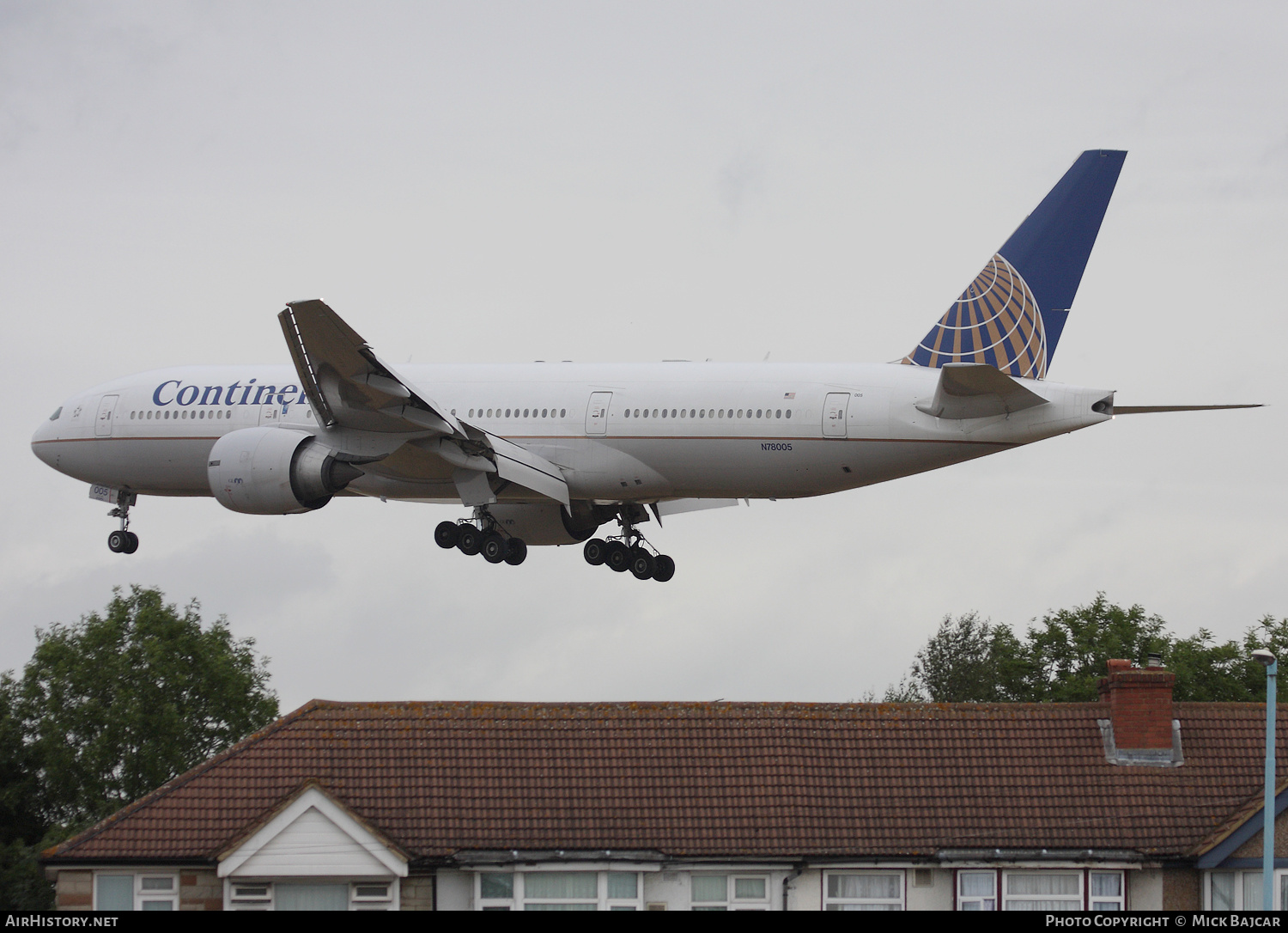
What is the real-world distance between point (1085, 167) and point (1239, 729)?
12.9 m

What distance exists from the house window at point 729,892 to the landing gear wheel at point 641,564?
1518cm

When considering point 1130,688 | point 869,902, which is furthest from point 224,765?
point 1130,688

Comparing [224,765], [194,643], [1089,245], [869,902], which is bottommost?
[869,902]

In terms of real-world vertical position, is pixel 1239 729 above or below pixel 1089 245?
below

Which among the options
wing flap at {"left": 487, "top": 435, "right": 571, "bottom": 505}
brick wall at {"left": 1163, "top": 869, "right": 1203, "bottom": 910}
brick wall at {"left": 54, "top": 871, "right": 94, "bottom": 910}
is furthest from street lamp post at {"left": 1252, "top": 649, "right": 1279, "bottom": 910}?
brick wall at {"left": 54, "top": 871, "right": 94, "bottom": 910}

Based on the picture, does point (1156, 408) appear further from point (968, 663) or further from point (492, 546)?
point (968, 663)

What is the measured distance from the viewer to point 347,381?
39750mm

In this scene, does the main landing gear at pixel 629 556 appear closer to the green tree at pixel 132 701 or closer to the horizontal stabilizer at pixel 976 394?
the horizontal stabilizer at pixel 976 394

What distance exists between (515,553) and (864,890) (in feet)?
48.0

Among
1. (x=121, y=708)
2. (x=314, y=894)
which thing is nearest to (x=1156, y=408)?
(x=314, y=894)

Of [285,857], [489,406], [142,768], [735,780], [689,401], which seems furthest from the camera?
[142,768]

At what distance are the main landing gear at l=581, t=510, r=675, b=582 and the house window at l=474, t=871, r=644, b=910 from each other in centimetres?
1530

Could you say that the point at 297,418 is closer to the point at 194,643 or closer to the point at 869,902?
the point at 869,902

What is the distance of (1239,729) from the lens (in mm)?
34125
